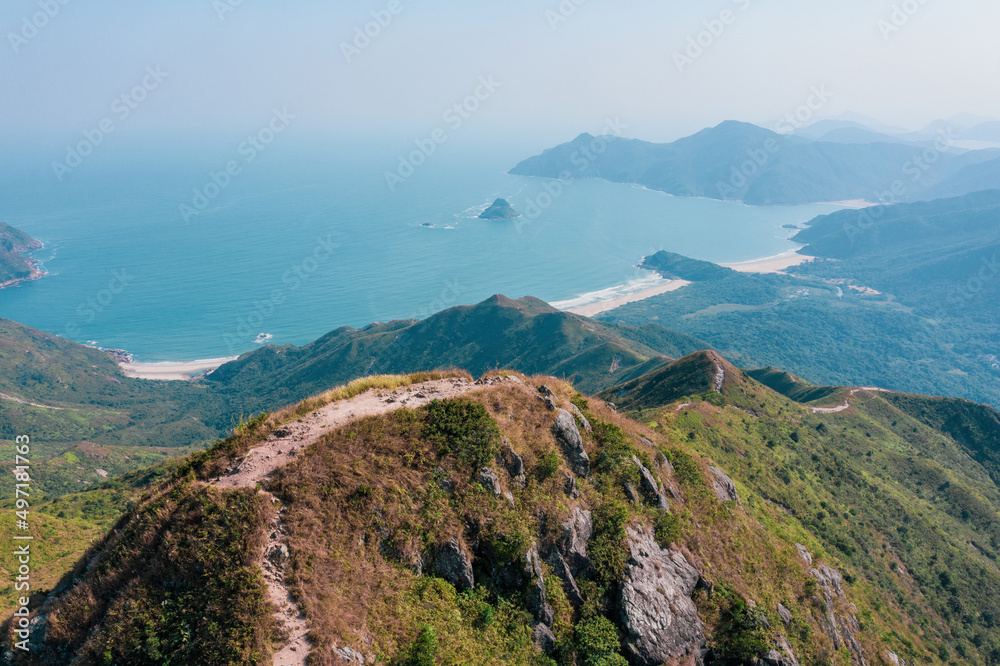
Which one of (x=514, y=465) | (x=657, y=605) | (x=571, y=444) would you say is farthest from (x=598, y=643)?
(x=571, y=444)

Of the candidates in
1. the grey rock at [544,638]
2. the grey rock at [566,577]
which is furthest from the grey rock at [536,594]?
the grey rock at [566,577]

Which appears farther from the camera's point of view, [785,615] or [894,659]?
→ [894,659]

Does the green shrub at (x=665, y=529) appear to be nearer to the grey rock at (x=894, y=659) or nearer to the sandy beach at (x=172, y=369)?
the grey rock at (x=894, y=659)

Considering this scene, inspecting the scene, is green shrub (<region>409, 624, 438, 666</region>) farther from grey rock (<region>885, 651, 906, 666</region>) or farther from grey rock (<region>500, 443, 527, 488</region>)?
grey rock (<region>885, 651, 906, 666</region>)

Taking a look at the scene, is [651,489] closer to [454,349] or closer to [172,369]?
[454,349]

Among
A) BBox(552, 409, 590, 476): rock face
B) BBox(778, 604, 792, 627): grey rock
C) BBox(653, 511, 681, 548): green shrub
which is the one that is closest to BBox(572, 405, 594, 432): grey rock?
BBox(552, 409, 590, 476): rock face

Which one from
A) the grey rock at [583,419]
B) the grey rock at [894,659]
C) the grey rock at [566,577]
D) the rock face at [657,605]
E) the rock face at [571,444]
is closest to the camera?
the rock face at [657,605]
